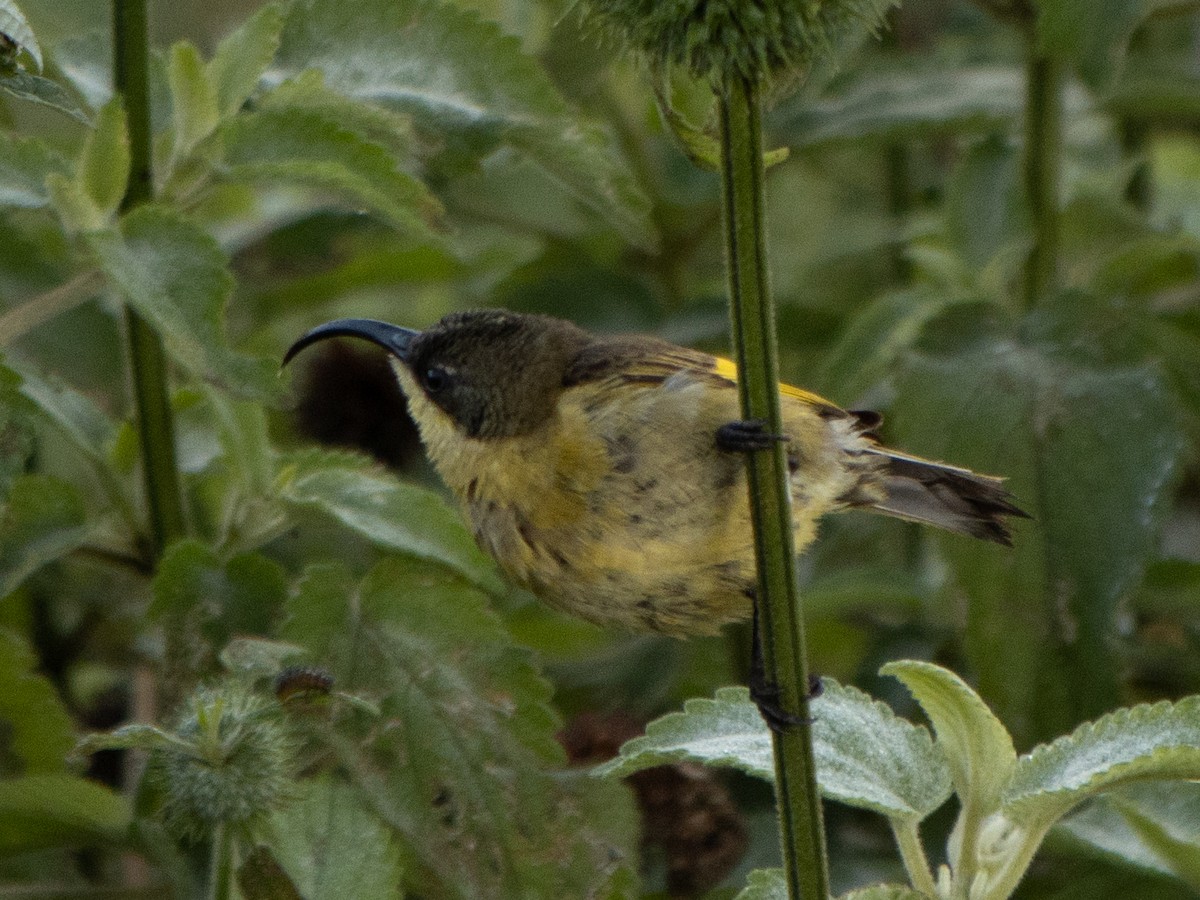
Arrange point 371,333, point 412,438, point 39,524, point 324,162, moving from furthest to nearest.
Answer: point 412,438
point 371,333
point 39,524
point 324,162

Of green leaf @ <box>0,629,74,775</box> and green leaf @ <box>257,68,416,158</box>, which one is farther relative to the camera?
green leaf @ <box>0,629,74,775</box>

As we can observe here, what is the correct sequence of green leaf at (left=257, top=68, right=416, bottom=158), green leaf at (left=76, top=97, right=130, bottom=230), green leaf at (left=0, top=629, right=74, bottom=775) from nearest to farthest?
1. green leaf at (left=76, top=97, right=130, bottom=230)
2. green leaf at (left=257, top=68, right=416, bottom=158)
3. green leaf at (left=0, top=629, right=74, bottom=775)

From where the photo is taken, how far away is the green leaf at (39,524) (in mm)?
1909

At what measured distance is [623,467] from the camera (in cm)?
191

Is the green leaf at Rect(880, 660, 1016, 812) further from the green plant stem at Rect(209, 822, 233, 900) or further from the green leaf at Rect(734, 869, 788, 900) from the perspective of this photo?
the green plant stem at Rect(209, 822, 233, 900)

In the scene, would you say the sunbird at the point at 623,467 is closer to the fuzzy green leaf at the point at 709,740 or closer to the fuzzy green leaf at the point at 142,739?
the fuzzy green leaf at the point at 709,740

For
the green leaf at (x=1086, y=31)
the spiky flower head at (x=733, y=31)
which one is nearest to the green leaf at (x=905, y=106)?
the green leaf at (x=1086, y=31)

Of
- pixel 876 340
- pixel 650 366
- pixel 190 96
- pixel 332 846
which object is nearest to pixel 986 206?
pixel 876 340

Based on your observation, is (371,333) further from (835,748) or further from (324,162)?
(835,748)

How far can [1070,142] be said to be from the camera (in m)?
3.94

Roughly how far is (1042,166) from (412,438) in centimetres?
125

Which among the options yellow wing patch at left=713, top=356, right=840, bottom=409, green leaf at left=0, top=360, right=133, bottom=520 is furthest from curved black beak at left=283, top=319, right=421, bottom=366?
yellow wing patch at left=713, top=356, right=840, bottom=409

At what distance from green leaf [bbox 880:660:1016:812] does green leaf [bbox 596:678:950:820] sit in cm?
2

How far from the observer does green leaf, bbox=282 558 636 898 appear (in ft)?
Result: 5.90
